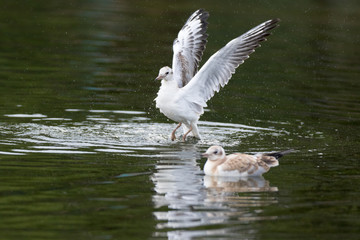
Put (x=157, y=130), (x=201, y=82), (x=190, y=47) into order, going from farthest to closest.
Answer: (x=190, y=47), (x=157, y=130), (x=201, y=82)

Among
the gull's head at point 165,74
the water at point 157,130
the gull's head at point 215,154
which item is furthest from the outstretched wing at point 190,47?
the gull's head at point 215,154

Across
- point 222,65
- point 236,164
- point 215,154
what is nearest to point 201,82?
point 222,65

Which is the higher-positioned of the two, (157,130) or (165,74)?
(165,74)

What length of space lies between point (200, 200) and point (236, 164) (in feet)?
5.00

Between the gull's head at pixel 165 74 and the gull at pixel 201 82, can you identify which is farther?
the gull's head at pixel 165 74

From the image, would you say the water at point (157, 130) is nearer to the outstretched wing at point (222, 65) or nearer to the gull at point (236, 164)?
the gull at point (236, 164)

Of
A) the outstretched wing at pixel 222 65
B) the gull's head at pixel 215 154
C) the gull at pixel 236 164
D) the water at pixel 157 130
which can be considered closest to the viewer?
the water at pixel 157 130

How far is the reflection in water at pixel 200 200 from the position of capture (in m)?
8.38

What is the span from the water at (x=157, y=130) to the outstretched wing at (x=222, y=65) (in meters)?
0.74

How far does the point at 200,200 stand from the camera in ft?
31.3

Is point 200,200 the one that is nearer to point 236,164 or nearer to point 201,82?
point 236,164

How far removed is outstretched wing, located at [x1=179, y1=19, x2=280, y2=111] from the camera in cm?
1379

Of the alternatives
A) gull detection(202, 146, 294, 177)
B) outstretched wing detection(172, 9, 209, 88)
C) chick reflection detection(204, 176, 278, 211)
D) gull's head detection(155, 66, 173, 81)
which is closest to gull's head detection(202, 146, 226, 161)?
gull detection(202, 146, 294, 177)

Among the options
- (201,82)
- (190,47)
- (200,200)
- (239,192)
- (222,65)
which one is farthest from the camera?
(190,47)
